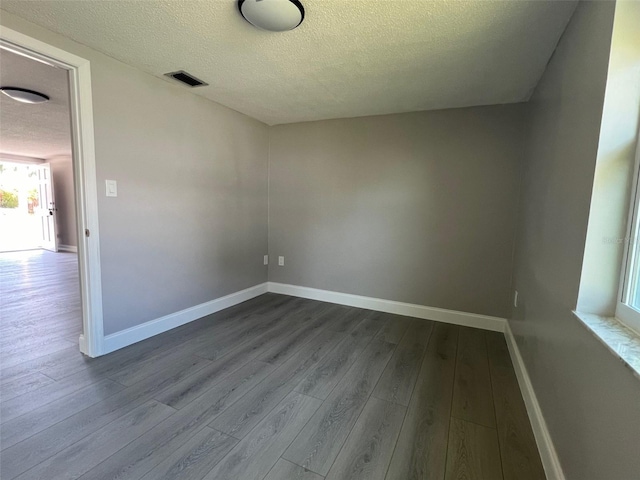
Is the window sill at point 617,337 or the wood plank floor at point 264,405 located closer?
the window sill at point 617,337

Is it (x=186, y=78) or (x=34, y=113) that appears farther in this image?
(x=34, y=113)

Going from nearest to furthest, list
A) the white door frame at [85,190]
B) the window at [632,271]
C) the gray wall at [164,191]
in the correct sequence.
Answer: the window at [632,271], the white door frame at [85,190], the gray wall at [164,191]

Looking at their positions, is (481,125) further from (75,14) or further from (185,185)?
(75,14)

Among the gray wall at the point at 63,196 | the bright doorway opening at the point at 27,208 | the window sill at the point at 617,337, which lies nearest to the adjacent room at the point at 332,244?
the window sill at the point at 617,337

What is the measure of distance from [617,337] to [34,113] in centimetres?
567

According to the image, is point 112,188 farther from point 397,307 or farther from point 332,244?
point 397,307

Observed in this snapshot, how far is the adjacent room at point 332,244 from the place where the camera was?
1.18m

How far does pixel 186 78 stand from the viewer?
2367 millimetres

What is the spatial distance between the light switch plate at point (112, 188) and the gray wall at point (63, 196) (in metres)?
6.15

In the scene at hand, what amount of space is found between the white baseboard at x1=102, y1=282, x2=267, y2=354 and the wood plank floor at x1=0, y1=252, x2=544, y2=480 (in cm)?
9

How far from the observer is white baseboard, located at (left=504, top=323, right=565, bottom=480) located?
1.20m

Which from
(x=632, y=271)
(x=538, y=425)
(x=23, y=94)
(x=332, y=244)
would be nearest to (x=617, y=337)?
(x=632, y=271)

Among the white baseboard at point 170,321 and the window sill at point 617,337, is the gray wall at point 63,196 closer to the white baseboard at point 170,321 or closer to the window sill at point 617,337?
the white baseboard at point 170,321

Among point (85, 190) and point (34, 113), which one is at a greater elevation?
point (34, 113)
